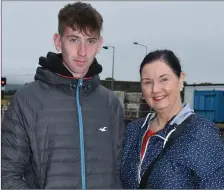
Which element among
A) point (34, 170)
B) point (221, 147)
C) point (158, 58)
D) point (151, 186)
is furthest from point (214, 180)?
point (34, 170)

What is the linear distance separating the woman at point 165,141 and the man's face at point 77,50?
391mm

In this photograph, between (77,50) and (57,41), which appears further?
(57,41)

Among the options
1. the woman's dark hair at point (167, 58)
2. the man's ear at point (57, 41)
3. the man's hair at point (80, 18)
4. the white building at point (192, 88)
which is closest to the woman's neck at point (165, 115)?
the woman's dark hair at point (167, 58)

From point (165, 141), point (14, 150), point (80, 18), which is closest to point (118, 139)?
point (165, 141)

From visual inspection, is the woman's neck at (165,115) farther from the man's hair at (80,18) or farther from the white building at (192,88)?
the white building at (192,88)

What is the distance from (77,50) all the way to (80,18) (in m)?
0.20

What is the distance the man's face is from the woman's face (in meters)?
0.40

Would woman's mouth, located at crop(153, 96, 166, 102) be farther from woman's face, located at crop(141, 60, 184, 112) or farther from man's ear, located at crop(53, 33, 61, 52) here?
man's ear, located at crop(53, 33, 61, 52)

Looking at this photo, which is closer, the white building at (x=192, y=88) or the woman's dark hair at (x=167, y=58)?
the woman's dark hair at (x=167, y=58)

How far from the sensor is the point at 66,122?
7.80 ft

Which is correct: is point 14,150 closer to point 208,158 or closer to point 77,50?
point 77,50

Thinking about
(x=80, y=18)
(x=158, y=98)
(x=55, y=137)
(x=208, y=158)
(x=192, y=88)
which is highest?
(x=80, y=18)

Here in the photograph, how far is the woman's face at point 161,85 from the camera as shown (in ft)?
8.27

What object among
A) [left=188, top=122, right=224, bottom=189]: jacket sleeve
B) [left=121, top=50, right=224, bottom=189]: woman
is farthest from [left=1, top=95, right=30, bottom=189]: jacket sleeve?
[left=188, top=122, right=224, bottom=189]: jacket sleeve
